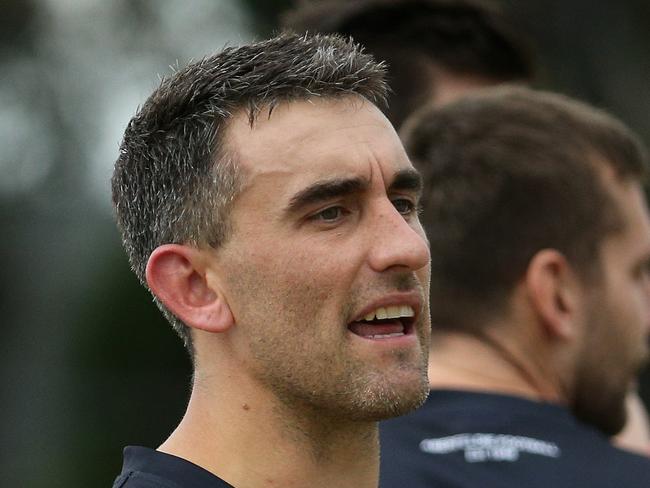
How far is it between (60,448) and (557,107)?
666 centimetres

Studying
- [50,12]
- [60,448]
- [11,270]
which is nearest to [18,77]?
[50,12]

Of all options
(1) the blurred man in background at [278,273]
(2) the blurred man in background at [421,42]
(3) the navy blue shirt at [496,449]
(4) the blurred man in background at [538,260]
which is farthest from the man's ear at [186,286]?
(2) the blurred man in background at [421,42]

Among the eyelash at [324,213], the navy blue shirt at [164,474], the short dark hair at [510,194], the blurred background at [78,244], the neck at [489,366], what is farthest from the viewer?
the blurred background at [78,244]

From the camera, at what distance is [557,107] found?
4.41 meters

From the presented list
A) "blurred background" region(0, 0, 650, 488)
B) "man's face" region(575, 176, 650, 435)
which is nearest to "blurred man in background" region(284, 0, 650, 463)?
"man's face" region(575, 176, 650, 435)

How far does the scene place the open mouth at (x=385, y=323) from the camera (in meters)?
2.89

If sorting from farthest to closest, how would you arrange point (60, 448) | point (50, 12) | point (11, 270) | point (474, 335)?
point (50, 12), point (11, 270), point (60, 448), point (474, 335)

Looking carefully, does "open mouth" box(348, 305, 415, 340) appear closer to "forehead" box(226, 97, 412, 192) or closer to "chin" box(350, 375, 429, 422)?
"chin" box(350, 375, 429, 422)

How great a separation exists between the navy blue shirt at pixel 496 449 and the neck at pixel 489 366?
9cm

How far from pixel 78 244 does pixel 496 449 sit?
284 inches

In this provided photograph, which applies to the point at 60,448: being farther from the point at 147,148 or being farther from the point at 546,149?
the point at 147,148

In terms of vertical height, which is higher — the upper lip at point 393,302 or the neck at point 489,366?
the neck at point 489,366

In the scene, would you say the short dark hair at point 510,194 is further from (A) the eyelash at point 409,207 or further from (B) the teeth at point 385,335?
(B) the teeth at point 385,335

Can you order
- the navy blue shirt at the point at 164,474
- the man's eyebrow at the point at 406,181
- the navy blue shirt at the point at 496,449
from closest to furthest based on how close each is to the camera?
the navy blue shirt at the point at 164,474 → the man's eyebrow at the point at 406,181 → the navy blue shirt at the point at 496,449
